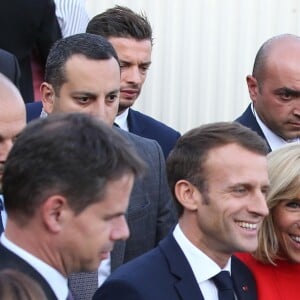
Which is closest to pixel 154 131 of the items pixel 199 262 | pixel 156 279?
pixel 199 262

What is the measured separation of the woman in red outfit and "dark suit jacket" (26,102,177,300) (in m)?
0.42

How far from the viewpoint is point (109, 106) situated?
14.7ft

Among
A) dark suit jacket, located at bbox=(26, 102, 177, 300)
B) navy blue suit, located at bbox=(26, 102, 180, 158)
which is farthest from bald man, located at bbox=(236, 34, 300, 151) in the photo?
dark suit jacket, located at bbox=(26, 102, 177, 300)

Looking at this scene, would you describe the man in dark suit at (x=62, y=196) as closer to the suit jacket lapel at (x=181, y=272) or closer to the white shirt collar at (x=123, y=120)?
the suit jacket lapel at (x=181, y=272)

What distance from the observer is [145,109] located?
23.4 feet

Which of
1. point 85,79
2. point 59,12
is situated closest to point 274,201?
point 85,79

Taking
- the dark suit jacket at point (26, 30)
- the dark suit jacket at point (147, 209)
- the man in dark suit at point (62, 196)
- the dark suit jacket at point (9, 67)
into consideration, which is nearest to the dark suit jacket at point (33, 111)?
the dark suit jacket at point (9, 67)

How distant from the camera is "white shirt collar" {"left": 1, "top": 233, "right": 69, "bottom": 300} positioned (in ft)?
9.80

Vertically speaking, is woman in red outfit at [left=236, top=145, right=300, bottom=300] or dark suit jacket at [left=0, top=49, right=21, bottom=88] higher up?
dark suit jacket at [left=0, top=49, right=21, bottom=88]

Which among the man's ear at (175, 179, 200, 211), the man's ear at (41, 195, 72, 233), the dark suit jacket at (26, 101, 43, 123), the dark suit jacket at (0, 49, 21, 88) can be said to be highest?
the man's ear at (41, 195, 72, 233)

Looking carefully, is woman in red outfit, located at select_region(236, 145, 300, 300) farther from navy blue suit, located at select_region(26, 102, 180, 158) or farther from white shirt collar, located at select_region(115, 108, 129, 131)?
white shirt collar, located at select_region(115, 108, 129, 131)

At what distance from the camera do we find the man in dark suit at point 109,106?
4453 millimetres

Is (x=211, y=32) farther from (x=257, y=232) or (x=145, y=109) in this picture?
(x=257, y=232)

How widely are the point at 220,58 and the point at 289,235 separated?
2.90 metres
